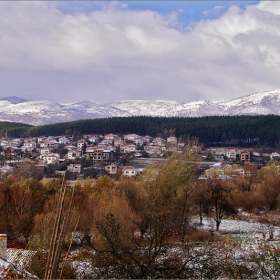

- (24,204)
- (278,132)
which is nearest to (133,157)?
(278,132)

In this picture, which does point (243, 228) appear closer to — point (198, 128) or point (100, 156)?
point (100, 156)

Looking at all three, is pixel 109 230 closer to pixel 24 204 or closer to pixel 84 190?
pixel 24 204

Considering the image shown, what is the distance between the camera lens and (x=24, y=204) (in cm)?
2238

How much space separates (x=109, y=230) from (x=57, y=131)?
104m

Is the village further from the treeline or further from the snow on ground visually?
the snow on ground

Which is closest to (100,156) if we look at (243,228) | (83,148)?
(83,148)

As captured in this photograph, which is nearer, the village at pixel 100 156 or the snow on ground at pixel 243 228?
the snow on ground at pixel 243 228

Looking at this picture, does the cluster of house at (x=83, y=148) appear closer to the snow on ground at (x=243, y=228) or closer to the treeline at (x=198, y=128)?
the treeline at (x=198, y=128)

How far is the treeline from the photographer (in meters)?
88.3

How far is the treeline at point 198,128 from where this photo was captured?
290ft

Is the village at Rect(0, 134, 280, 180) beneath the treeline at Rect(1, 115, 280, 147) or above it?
beneath

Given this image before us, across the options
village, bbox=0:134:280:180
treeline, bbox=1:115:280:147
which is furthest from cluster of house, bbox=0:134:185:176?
treeline, bbox=1:115:280:147

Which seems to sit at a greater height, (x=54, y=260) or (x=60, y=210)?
(x=60, y=210)

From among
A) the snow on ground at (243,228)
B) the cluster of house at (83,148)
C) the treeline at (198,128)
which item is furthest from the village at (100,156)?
the snow on ground at (243,228)
